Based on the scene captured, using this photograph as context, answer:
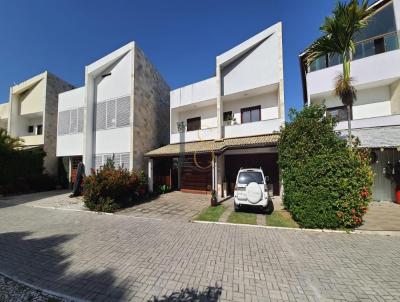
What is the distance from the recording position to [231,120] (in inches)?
573

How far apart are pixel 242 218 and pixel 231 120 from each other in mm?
8213

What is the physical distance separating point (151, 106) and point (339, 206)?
50.0ft

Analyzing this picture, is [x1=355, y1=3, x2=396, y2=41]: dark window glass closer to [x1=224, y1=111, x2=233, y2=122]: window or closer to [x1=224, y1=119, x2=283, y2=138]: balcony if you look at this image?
[x1=224, y1=119, x2=283, y2=138]: balcony

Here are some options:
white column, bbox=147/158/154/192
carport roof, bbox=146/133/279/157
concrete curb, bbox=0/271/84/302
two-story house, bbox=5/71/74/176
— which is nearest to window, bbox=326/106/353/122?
carport roof, bbox=146/133/279/157

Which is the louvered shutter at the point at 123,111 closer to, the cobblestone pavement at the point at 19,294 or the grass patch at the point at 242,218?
the grass patch at the point at 242,218

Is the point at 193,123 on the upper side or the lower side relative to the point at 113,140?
upper

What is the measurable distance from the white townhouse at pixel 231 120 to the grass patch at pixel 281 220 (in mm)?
3978

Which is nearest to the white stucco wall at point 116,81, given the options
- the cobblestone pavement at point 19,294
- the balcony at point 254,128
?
the balcony at point 254,128

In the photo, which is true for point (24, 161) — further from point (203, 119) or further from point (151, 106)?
point (203, 119)

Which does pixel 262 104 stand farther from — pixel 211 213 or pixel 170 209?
pixel 170 209

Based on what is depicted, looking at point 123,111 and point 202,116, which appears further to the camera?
point 202,116

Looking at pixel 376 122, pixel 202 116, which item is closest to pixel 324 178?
pixel 376 122

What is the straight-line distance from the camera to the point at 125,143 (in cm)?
1504

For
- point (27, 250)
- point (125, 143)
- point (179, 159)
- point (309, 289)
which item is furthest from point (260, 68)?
point (27, 250)
